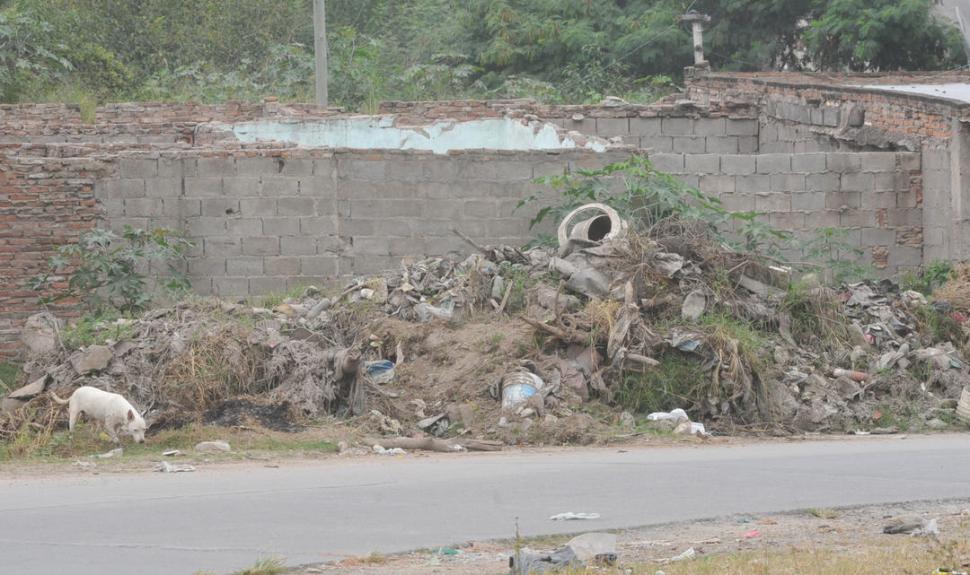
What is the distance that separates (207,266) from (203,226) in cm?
43

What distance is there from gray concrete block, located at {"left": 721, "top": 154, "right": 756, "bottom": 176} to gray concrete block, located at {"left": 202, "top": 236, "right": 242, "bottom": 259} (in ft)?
17.6

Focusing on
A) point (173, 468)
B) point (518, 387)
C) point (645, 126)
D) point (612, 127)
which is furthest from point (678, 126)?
point (173, 468)

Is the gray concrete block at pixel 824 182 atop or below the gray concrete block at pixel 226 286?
atop

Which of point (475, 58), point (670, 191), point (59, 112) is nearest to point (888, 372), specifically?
point (670, 191)

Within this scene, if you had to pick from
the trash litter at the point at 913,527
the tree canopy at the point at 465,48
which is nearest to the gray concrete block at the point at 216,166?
the trash litter at the point at 913,527

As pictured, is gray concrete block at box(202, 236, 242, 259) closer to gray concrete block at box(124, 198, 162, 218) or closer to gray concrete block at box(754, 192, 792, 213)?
gray concrete block at box(124, 198, 162, 218)

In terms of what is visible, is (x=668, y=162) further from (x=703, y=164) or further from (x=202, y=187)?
(x=202, y=187)

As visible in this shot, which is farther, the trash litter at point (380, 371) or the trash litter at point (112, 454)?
the trash litter at point (380, 371)

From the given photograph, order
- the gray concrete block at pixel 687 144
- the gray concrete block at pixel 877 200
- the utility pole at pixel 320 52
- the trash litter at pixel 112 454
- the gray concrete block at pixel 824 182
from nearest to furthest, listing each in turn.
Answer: the trash litter at pixel 112 454, the gray concrete block at pixel 824 182, the gray concrete block at pixel 877 200, the gray concrete block at pixel 687 144, the utility pole at pixel 320 52

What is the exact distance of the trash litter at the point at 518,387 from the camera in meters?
11.8

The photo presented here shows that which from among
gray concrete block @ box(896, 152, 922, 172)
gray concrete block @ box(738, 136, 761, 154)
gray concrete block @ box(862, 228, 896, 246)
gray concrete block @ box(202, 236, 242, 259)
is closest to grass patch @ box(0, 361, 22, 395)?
gray concrete block @ box(202, 236, 242, 259)

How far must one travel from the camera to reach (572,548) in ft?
22.8

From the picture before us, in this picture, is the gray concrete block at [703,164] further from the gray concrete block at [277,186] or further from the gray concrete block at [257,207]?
the gray concrete block at [257,207]

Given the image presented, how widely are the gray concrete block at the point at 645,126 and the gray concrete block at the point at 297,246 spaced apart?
884 centimetres
